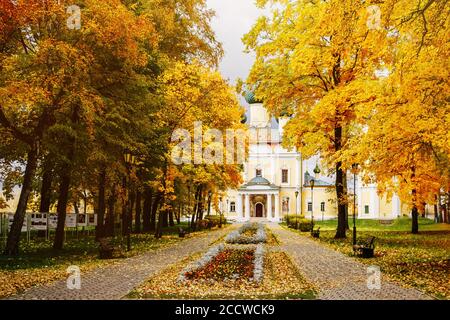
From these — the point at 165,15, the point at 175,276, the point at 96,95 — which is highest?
the point at 165,15

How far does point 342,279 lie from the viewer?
12.3m

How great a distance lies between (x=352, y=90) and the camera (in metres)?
20.2

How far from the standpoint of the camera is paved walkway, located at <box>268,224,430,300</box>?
32.9 feet

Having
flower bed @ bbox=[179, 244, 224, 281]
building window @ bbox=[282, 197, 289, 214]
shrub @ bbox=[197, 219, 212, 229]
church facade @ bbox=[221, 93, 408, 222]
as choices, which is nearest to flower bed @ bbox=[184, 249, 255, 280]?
flower bed @ bbox=[179, 244, 224, 281]

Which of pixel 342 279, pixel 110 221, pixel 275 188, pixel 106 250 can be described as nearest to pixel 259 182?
pixel 275 188

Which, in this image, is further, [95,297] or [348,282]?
[348,282]

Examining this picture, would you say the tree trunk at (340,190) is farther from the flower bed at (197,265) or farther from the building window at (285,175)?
the building window at (285,175)

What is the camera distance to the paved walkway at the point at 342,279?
32.9 feet

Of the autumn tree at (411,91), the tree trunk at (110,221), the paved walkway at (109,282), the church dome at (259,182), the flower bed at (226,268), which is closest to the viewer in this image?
the paved walkway at (109,282)

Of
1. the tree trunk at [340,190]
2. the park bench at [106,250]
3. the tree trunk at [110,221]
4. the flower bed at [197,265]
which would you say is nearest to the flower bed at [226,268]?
the flower bed at [197,265]

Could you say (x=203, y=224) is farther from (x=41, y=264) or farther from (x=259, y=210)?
(x=259, y=210)
